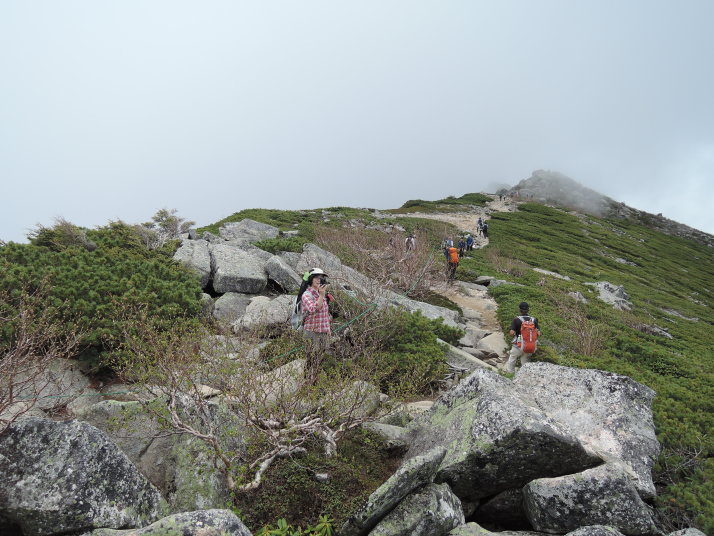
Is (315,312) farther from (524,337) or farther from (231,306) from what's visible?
(524,337)

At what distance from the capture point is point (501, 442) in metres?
4.88

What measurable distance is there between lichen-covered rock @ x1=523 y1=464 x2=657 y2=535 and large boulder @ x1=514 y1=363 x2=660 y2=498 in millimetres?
557

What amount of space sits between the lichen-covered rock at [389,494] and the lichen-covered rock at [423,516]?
0.26ft

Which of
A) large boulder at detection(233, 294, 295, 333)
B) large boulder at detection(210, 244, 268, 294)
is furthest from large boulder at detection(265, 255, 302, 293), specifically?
large boulder at detection(233, 294, 295, 333)

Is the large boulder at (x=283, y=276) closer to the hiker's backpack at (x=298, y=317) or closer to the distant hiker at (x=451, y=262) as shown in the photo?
the hiker's backpack at (x=298, y=317)

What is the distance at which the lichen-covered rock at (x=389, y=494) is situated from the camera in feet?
13.3

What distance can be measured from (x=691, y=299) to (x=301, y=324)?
1574 inches

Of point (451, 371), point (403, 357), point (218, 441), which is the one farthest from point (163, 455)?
point (451, 371)

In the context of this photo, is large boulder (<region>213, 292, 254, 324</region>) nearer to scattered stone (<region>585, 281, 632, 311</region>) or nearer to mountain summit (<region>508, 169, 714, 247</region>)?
scattered stone (<region>585, 281, 632, 311</region>)

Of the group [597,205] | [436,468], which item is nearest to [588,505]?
[436,468]

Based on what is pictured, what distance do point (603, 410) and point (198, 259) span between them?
430 inches

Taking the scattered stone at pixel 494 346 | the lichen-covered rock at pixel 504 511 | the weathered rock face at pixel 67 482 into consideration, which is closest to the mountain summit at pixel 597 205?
the scattered stone at pixel 494 346

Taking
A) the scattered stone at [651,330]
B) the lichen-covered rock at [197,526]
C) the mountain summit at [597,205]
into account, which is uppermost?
the mountain summit at [597,205]

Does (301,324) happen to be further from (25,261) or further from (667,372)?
(667,372)
